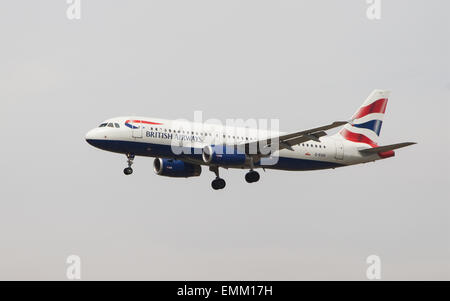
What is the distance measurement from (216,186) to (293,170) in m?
5.58

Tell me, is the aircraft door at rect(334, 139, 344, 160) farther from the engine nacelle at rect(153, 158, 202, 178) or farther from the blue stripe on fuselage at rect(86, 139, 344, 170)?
the blue stripe on fuselage at rect(86, 139, 344, 170)

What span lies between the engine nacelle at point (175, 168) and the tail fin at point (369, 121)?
11.2m

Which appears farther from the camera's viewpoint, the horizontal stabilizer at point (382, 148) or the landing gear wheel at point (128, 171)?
the landing gear wheel at point (128, 171)

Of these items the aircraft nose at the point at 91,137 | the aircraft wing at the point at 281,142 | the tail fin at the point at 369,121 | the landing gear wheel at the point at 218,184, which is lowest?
the landing gear wheel at the point at 218,184

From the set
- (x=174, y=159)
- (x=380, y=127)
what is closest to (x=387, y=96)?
(x=380, y=127)

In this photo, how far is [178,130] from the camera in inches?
2362

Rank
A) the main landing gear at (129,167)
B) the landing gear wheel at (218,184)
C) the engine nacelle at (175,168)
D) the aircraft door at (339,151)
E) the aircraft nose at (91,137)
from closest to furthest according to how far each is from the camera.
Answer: the aircraft nose at (91,137), the main landing gear at (129,167), the landing gear wheel at (218,184), the engine nacelle at (175,168), the aircraft door at (339,151)

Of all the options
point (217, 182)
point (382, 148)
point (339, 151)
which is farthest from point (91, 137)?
point (382, 148)

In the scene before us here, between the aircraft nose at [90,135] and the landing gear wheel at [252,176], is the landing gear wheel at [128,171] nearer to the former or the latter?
the aircraft nose at [90,135]

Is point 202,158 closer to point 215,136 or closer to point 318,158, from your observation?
point 215,136

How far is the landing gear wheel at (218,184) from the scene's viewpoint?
212 feet

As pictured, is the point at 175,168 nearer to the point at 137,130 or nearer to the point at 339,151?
the point at 137,130

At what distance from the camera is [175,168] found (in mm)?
65375

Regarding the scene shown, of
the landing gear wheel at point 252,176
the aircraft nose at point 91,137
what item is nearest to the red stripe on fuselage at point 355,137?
the landing gear wheel at point 252,176
